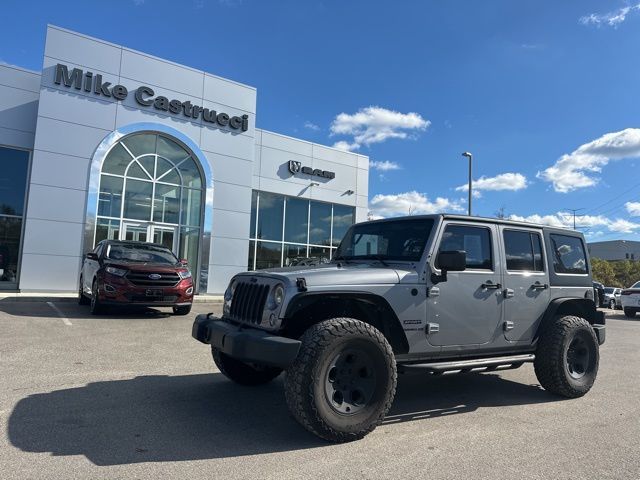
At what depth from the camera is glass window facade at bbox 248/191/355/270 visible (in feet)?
68.2

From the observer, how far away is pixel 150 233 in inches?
678

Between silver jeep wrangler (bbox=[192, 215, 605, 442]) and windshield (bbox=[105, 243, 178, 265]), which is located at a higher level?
windshield (bbox=[105, 243, 178, 265])

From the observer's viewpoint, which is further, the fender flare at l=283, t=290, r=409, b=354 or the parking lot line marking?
the parking lot line marking

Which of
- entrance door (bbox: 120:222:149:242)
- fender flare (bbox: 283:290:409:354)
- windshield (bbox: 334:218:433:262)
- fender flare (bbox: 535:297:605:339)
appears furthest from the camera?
entrance door (bbox: 120:222:149:242)

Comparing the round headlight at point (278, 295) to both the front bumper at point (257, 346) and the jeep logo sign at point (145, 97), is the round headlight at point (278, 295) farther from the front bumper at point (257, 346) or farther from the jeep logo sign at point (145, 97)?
the jeep logo sign at point (145, 97)

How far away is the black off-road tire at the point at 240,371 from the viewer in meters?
5.33

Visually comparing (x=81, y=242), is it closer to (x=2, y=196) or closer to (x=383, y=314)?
(x=2, y=196)

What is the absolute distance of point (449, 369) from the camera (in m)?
4.55

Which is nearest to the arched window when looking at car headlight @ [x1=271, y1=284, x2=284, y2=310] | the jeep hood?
the jeep hood

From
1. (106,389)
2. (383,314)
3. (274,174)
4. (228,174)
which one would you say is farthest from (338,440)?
(274,174)

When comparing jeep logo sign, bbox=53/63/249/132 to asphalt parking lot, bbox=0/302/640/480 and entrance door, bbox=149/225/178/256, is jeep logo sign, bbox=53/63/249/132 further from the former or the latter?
asphalt parking lot, bbox=0/302/640/480

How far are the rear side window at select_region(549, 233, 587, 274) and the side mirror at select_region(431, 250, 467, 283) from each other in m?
1.97

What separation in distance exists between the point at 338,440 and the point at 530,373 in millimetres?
4257

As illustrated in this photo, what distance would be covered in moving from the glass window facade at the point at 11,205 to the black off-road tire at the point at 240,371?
13.4 meters
